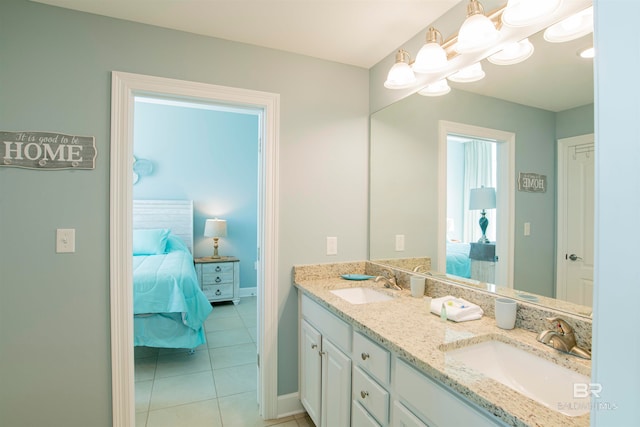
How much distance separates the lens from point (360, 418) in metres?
1.42

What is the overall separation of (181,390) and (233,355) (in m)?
0.63

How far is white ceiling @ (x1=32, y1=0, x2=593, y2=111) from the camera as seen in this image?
1.26 metres

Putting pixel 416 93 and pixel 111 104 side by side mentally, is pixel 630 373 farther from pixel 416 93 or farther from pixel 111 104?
pixel 111 104

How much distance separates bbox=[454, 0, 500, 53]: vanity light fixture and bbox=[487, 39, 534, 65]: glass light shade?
0.07 m

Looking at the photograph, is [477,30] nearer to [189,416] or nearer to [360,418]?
[360,418]

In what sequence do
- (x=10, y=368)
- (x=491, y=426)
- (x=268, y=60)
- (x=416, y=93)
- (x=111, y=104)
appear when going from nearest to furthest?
(x=491, y=426) < (x=10, y=368) < (x=111, y=104) < (x=416, y=93) < (x=268, y=60)

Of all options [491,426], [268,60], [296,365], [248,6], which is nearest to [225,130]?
[268,60]

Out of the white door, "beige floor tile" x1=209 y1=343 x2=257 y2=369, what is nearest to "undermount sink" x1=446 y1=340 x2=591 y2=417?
the white door

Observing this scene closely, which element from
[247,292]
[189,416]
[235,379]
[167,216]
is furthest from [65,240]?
[247,292]

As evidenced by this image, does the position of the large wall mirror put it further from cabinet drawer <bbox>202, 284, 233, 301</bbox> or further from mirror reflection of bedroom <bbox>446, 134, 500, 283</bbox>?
cabinet drawer <bbox>202, 284, 233, 301</bbox>

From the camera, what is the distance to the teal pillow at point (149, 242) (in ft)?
13.6

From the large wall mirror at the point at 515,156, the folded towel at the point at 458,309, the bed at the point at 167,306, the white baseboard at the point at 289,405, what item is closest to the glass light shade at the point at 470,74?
the large wall mirror at the point at 515,156

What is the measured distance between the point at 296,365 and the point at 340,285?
0.65 metres

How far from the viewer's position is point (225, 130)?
5090 millimetres
